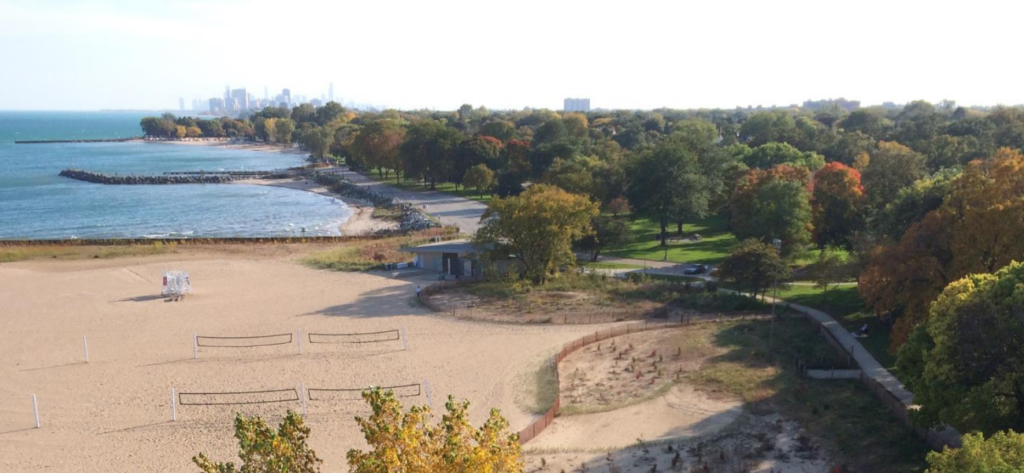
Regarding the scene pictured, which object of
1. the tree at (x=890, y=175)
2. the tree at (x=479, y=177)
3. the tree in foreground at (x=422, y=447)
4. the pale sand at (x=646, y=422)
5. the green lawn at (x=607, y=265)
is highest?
the tree at (x=890, y=175)

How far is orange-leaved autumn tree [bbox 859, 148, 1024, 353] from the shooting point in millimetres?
24922

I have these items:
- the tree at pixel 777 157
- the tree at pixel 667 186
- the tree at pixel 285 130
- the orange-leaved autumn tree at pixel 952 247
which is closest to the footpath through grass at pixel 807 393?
the orange-leaved autumn tree at pixel 952 247

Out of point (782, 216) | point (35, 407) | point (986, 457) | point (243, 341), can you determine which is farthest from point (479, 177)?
point (986, 457)

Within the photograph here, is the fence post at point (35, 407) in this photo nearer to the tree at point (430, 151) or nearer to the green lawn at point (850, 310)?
the green lawn at point (850, 310)

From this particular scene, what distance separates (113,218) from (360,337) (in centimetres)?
5046

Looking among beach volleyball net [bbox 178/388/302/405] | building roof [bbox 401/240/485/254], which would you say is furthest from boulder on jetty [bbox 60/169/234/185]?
beach volleyball net [bbox 178/388/302/405]

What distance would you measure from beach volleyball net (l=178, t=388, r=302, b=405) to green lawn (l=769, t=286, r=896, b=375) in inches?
863

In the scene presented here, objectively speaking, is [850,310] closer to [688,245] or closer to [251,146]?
[688,245]

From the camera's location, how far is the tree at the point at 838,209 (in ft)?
139

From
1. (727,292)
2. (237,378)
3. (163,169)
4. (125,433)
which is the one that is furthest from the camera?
(163,169)

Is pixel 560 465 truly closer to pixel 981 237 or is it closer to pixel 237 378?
pixel 237 378

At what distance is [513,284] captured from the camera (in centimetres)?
3878

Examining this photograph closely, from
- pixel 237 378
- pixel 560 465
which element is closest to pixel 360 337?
pixel 237 378

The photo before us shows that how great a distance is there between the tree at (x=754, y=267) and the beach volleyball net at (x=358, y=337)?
16.4m
